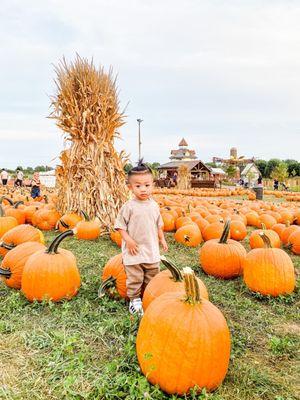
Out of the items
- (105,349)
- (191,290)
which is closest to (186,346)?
(191,290)

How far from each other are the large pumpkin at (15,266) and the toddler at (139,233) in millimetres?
1142

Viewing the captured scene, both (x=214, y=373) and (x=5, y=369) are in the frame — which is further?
(x=5, y=369)

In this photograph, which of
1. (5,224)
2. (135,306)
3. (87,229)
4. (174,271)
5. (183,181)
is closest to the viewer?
(174,271)

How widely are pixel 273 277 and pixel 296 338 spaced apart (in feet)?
3.12

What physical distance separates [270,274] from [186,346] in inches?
77.3

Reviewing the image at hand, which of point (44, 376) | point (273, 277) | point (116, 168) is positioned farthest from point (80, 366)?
point (116, 168)

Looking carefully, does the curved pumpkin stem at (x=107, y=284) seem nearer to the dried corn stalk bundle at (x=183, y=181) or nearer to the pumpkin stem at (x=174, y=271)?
the pumpkin stem at (x=174, y=271)

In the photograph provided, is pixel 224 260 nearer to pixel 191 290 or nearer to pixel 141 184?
pixel 141 184

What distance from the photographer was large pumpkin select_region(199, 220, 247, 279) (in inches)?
169

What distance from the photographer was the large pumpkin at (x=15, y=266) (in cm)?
371

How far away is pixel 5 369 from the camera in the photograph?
222 centimetres

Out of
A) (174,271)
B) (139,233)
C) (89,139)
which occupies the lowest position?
(174,271)

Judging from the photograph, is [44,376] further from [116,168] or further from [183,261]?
[116,168]

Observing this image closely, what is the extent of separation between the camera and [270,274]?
3.72 meters
